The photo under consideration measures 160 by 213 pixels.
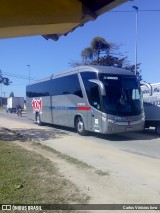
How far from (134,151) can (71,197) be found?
6.86 meters

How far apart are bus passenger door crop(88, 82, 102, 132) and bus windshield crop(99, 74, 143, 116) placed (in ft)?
1.39

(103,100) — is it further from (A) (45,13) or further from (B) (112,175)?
(A) (45,13)

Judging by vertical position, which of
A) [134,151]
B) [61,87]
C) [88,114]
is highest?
[61,87]

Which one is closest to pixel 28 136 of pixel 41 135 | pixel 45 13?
pixel 41 135

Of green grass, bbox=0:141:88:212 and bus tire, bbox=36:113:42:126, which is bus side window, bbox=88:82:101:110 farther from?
bus tire, bbox=36:113:42:126

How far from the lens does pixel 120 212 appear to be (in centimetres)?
550

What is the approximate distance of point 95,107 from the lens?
658 inches

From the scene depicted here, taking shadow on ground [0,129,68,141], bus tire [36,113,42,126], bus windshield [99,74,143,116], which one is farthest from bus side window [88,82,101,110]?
bus tire [36,113,42,126]

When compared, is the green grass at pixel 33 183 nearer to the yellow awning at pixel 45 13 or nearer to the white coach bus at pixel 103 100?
the yellow awning at pixel 45 13

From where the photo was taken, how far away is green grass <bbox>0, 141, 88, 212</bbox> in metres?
5.96

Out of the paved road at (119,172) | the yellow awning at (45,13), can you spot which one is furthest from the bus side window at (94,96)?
the yellow awning at (45,13)

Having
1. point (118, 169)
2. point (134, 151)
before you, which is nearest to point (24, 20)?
point (118, 169)

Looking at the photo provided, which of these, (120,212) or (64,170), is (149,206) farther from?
(64,170)

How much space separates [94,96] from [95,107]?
1.68 ft
